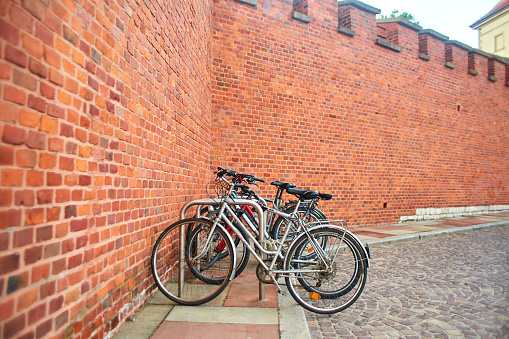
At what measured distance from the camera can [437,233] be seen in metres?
7.49

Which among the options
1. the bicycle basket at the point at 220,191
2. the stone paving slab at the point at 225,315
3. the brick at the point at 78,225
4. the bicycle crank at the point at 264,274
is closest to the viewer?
the brick at the point at 78,225

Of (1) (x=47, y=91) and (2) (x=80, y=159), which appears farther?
(2) (x=80, y=159)

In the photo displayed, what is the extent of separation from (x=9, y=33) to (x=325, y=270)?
279 cm

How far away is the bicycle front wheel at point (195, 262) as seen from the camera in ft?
9.39

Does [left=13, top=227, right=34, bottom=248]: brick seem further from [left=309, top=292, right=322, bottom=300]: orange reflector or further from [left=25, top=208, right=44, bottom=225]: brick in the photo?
[left=309, top=292, right=322, bottom=300]: orange reflector

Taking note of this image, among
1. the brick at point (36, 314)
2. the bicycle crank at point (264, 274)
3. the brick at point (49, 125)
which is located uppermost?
the brick at point (49, 125)

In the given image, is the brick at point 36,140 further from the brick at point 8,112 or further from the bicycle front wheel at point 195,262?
the bicycle front wheel at point 195,262

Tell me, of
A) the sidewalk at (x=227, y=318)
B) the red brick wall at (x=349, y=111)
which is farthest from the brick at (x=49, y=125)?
the red brick wall at (x=349, y=111)

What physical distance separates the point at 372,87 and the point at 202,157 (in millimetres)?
5345

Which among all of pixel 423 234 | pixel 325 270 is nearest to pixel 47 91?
pixel 325 270

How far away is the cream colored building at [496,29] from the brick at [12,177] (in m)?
38.2

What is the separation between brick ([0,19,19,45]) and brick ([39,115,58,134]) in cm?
33

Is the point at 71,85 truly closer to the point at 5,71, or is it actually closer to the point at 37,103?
the point at 37,103

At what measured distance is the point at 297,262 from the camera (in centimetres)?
299
